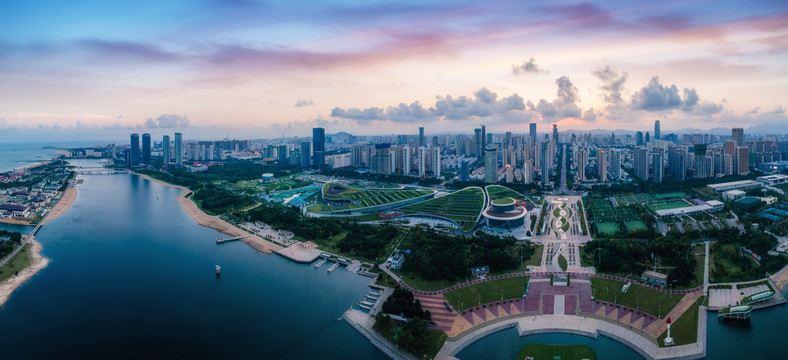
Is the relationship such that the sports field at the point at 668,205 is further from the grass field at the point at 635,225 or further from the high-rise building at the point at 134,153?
the high-rise building at the point at 134,153

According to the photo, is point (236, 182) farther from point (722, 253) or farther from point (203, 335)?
point (722, 253)

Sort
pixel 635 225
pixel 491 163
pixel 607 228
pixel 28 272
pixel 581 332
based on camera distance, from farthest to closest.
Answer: pixel 491 163 → pixel 635 225 → pixel 607 228 → pixel 28 272 → pixel 581 332

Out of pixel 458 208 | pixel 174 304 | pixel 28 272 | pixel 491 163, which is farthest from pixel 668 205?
pixel 28 272

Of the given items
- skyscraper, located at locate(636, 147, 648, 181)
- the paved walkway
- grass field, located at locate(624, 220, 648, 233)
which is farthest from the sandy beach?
skyscraper, located at locate(636, 147, 648, 181)

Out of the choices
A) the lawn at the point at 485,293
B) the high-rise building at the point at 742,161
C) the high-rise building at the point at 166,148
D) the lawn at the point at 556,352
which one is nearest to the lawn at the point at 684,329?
the lawn at the point at 556,352

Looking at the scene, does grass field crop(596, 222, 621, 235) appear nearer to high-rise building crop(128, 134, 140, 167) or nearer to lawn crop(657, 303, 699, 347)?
lawn crop(657, 303, 699, 347)

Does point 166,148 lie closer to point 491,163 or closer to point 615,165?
point 491,163

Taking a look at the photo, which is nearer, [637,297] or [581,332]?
[581,332]
